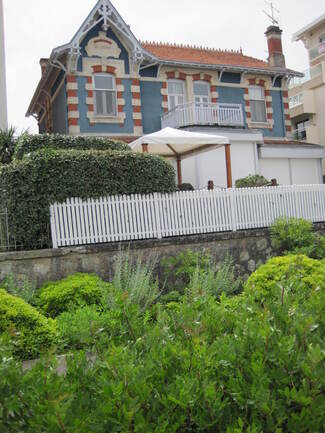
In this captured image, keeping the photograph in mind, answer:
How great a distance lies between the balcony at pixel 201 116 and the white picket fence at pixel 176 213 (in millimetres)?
7182

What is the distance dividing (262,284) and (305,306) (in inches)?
140

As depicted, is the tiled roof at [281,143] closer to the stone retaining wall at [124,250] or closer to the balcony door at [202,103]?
the balcony door at [202,103]

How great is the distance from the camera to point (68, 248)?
8.55 metres

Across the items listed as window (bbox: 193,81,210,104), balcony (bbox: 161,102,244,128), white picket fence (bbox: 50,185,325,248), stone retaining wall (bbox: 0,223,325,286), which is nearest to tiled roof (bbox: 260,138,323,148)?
balcony (bbox: 161,102,244,128)

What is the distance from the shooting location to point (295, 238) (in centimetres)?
1036

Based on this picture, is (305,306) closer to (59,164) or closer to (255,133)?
(59,164)

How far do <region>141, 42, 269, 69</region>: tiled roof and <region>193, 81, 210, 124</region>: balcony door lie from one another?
3.26 feet

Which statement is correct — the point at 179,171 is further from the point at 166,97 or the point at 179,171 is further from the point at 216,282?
the point at 216,282

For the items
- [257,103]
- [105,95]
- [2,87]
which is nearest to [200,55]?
[257,103]

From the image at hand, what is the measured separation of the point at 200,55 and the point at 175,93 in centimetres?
282

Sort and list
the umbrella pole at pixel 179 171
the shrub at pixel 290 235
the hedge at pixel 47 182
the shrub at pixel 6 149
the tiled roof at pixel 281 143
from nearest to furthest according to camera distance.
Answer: the hedge at pixel 47 182
the shrub at pixel 290 235
the shrub at pixel 6 149
the umbrella pole at pixel 179 171
the tiled roof at pixel 281 143

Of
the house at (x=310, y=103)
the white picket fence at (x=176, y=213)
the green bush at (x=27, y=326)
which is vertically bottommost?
the green bush at (x=27, y=326)

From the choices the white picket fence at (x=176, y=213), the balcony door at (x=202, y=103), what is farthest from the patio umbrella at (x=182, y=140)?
the balcony door at (x=202, y=103)

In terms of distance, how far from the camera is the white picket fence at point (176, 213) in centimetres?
890
